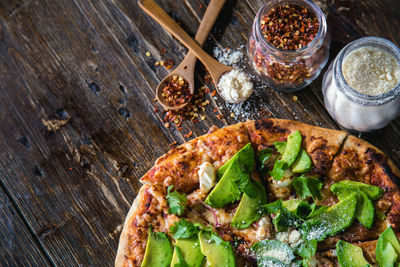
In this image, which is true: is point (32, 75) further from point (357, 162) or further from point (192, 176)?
point (357, 162)

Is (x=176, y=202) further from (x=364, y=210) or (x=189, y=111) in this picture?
(x=364, y=210)

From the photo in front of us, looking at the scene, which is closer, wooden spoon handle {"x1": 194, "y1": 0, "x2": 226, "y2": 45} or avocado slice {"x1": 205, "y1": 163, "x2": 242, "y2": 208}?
avocado slice {"x1": 205, "y1": 163, "x2": 242, "y2": 208}

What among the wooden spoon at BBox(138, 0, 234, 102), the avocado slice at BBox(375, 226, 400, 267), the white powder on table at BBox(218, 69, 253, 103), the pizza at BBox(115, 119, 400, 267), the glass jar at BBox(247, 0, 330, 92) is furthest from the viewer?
the wooden spoon at BBox(138, 0, 234, 102)

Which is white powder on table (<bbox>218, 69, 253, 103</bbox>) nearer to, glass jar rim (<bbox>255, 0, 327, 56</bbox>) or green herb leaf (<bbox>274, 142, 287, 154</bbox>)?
glass jar rim (<bbox>255, 0, 327, 56</bbox>)

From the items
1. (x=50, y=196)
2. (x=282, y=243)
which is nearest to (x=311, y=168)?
(x=282, y=243)

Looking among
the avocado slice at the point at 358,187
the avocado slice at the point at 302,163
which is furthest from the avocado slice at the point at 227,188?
the avocado slice at the point at 358,187

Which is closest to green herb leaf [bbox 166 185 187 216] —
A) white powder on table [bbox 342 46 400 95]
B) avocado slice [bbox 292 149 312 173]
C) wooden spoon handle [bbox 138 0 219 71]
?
avocado slice [bbox 292 149 312 173]

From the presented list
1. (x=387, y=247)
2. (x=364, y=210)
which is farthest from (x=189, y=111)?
(x=387, y=247)
